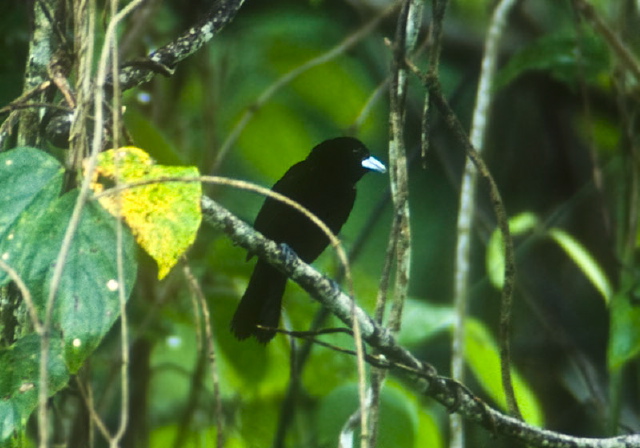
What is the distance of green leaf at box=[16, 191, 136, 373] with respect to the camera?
1007mm

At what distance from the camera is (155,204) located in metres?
1.04

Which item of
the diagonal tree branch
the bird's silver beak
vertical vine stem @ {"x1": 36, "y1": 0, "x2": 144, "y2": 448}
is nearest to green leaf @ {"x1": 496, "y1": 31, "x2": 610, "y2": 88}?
the bird's silver beak

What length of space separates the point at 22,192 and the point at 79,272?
0.13m

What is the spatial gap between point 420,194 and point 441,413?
2.23 feet

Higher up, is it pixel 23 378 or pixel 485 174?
pixel 485 174

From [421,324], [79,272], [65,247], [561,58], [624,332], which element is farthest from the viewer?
[561,58]

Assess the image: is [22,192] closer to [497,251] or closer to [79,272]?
[79,272]

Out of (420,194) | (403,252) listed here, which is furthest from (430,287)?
(403,252)

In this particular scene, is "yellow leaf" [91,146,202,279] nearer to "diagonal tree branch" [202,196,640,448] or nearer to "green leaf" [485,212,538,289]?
"diagonal tree branch" [202,196,640,448]

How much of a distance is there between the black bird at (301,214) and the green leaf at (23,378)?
1.75ft

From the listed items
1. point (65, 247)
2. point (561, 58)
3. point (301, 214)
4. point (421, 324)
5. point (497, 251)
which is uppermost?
point (561, 58)

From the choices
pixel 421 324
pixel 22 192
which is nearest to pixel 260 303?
pixel 421 324

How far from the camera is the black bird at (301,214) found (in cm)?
159

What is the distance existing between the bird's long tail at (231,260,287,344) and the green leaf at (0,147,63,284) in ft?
1.91
